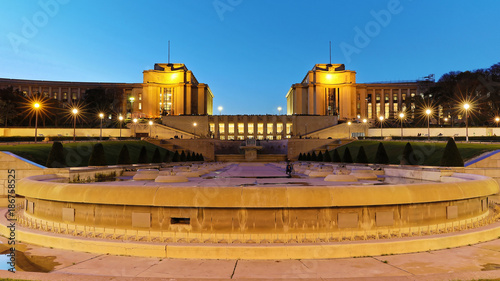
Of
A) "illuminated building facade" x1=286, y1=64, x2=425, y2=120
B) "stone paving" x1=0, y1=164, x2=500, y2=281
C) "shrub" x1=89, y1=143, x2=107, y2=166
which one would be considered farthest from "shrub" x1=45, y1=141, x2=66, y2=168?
"illuminated building facade" x1=286, y1=64, x2=425, y2=120

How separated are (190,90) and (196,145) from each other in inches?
2764

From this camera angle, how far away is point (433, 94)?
91.4 metres

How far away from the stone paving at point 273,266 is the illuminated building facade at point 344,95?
115m

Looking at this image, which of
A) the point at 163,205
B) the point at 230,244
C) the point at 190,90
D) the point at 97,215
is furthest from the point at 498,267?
the point at 190,90

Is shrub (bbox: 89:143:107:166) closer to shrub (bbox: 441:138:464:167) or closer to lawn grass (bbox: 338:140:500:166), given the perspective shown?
shrub (bbox: 441:138:464:167)

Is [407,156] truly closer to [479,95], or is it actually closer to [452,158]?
[452,158]

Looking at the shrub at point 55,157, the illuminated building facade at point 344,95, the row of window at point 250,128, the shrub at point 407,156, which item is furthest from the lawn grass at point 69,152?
the illuminated building facade at point 344,95

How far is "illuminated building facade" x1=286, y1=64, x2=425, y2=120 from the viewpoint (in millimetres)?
126188

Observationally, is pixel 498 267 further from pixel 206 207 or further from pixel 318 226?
pixel 206 207

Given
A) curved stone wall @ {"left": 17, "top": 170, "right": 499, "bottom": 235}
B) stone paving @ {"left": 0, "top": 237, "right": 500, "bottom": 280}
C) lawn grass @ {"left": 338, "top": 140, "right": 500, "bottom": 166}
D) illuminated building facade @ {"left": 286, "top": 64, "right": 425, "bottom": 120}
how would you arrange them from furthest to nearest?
1. illuminated building facade @ {"left": 286, "top": 64, "right": 425, "bottom": 120}
2. lawn grass @ {"left": 338, "top": 140, "right": 500, "bottom": 166}
3. curved stone wall @ {"left": 17, "top": 170, "right": 499, "bottom": 235}
4. stone paving @ {"left": 0, "top": 237, "right": 500, "bottom": 280}

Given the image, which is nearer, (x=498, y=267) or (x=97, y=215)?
(x=498, y=267)

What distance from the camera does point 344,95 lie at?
414ft

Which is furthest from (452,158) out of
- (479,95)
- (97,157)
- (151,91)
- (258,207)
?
(151,91)

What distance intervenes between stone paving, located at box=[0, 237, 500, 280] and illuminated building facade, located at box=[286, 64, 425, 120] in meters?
115
